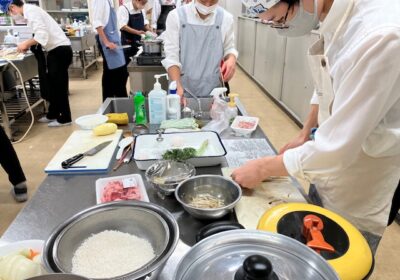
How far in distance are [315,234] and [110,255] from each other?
449mm

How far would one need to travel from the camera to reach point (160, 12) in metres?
5.12

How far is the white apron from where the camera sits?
929 millimetres

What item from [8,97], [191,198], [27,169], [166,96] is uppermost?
[166,96]

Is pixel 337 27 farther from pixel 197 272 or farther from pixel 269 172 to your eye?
pixel 197 272

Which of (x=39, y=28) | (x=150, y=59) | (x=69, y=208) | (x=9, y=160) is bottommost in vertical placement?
(x=9, y=160)

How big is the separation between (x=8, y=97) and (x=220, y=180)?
419 centimetres

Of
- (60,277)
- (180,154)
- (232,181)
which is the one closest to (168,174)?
(180,154)

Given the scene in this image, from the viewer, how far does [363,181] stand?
0.95 meters

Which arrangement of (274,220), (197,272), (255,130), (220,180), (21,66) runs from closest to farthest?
(197,272) → (274,220) → (220,180) → (255,130) → (21,66)

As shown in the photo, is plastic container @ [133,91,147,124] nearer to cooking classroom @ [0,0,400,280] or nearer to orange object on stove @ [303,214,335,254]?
cooking classroom @ [0,0,400,280]

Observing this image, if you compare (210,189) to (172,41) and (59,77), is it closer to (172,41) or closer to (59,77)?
(172,41)

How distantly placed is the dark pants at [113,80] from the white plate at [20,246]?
3324 millimetres

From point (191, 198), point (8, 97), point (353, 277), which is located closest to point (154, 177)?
point (191, 198)

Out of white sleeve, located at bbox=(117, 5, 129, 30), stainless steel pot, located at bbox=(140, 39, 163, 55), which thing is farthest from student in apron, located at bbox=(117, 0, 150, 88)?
stainless steel pot, located at bbox=(140, 39, 163, 55)
